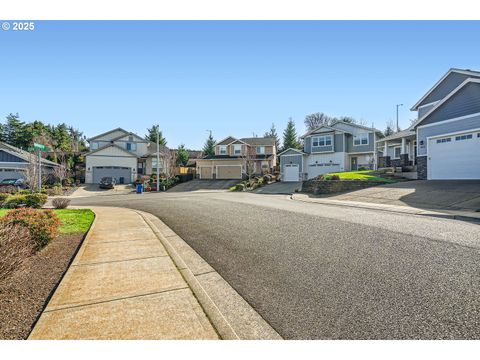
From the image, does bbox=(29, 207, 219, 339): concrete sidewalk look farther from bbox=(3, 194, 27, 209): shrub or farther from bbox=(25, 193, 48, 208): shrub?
bbox=(3, 194, 27, 209): shrub

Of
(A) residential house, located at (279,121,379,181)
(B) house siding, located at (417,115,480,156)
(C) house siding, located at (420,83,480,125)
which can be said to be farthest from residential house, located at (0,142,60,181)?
(C) house siding, located at (420,83,480,125)

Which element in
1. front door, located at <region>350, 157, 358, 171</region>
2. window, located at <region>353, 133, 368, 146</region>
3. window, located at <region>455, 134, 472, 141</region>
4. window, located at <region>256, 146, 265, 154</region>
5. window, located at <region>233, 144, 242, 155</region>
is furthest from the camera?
window, located at <region>256, 146, 265, 154</region>

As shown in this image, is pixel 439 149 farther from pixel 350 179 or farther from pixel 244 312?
pixel 244 312

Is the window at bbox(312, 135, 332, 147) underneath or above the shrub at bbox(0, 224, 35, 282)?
above

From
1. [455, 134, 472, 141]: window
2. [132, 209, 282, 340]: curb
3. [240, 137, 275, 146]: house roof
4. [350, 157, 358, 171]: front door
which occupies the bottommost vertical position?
[132, 209, 282, 340]: curb

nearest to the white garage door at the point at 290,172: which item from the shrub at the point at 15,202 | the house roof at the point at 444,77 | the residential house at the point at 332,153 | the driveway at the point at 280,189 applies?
the residential house at the point at 332,153

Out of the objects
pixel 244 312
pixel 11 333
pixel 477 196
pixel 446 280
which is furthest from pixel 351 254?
pixel 477 196

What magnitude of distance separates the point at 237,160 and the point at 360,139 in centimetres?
1958

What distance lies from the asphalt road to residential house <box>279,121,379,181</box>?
2918cm

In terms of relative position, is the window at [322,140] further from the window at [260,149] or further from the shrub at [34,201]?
the shrub at [34,201]

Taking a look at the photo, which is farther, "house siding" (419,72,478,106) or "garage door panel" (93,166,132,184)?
"garage door panel" (93,166,132,184)

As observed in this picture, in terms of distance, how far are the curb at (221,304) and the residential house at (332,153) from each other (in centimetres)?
3351

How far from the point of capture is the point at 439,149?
61.7 feet

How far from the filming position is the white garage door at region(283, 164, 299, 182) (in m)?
37.5
